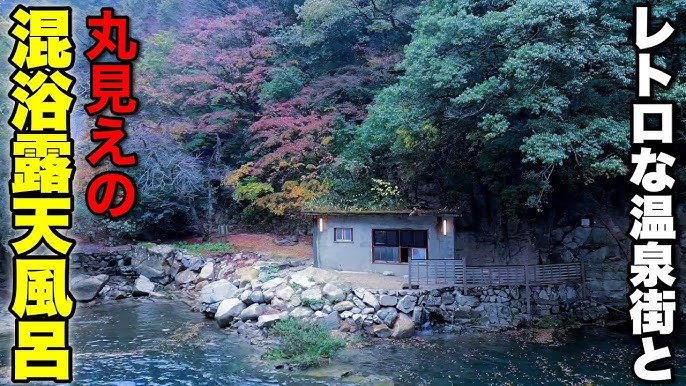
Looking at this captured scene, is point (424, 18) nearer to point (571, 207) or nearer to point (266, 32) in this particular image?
point (571, 207)

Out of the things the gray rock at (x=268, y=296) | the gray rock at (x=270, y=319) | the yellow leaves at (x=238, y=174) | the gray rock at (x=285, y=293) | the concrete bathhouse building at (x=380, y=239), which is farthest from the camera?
the yellow leaves at (x=238, y=174)

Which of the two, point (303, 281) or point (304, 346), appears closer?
point (304, 346)

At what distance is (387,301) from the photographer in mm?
15461

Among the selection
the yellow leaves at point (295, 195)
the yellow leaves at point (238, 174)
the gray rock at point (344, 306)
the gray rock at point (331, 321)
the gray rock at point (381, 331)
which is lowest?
the gray rock at point (381, 331)

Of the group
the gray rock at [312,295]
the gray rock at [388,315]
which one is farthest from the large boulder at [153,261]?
the gray rock at [388,315]

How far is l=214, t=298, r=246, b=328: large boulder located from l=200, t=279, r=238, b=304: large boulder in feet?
3.10

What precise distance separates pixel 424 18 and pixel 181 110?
15.0 m

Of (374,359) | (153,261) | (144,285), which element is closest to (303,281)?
(374,359)

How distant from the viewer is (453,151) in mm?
19391

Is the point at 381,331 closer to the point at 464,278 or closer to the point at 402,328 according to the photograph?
the point at 402,328

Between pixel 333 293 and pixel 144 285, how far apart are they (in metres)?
8.87

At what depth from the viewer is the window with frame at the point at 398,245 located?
1789 cm

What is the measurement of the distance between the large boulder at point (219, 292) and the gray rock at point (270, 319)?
2.54 m

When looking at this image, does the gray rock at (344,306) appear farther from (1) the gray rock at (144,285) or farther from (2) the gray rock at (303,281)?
(1) the gray rock at (144,285)
